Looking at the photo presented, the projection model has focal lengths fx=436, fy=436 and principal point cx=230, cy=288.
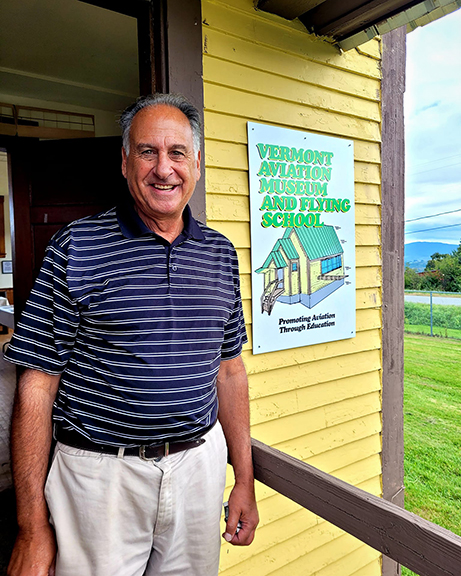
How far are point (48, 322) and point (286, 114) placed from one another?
1.54 metres

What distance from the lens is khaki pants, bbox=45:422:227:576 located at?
1.09m

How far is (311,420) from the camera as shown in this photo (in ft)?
7.46

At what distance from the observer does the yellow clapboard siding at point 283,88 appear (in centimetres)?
184

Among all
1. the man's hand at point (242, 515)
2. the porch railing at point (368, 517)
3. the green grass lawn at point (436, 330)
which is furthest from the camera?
the green grass lawn at point (436, 330)

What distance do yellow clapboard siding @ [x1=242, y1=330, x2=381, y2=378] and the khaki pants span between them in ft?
2.87

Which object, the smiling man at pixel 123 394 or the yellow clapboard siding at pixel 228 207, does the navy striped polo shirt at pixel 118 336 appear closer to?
the smiling man at pixel 123 394

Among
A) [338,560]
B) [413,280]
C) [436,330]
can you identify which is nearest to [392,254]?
[338,560]

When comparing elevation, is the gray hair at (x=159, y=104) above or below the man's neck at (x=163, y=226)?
above

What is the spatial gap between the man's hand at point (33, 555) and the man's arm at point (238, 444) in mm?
554

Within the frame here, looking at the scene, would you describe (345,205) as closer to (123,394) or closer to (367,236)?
(367,236)

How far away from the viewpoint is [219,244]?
4.58 ft

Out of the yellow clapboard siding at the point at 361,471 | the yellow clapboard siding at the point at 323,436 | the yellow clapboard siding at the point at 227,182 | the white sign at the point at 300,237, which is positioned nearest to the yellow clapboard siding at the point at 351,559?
the yellow clapboard siding at the point at 361,471

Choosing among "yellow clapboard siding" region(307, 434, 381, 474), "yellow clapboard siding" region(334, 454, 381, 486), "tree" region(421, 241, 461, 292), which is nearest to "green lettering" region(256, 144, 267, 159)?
"yellow clapboard siding" region(307, 434, 381, 474)

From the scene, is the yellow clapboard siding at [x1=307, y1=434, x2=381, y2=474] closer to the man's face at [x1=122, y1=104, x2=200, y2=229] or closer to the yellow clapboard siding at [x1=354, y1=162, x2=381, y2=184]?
the yellow clapboard siding at [x1=354, y1=162, x2=381, y2=184]
